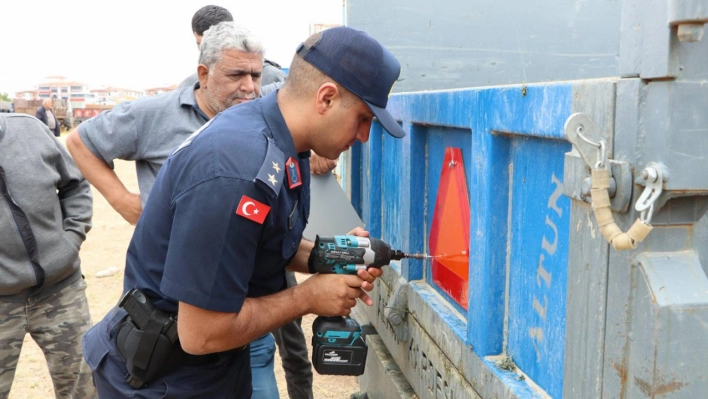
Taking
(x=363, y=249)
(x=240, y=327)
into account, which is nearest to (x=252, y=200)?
(x=240, y=327)

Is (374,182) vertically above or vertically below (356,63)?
below

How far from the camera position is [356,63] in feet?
6.18

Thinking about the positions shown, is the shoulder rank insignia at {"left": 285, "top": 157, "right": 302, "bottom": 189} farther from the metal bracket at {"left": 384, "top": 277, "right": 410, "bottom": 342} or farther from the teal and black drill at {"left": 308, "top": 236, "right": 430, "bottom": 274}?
the metal bracket at {"left": 384, "top": 277, "right": 410, "bottom": 342}

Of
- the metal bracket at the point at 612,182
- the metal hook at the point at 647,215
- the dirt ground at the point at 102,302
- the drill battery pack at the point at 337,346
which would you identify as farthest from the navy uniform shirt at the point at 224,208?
the dirt ground at the point at 102,302

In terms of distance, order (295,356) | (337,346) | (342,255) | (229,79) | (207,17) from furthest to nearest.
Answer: (207,17) < (295,356) < (229,79) < (337,346) < (342,255)

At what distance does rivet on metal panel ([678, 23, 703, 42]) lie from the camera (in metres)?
1.03

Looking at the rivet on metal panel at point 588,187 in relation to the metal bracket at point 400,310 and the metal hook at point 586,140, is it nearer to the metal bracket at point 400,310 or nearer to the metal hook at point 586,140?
the metal hook at point 586,140

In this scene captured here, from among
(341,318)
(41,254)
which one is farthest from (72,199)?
(341,318)

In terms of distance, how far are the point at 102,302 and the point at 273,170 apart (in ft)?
17.9

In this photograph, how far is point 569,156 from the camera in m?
1.25

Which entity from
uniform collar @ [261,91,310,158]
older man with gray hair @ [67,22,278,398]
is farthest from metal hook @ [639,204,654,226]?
older man with gray hair @ [67,22,278,398]

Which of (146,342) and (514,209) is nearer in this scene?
(514,209)

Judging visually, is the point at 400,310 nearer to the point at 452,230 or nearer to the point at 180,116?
the point at 452,230

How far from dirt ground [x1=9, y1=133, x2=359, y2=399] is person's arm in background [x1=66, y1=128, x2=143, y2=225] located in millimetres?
1927
